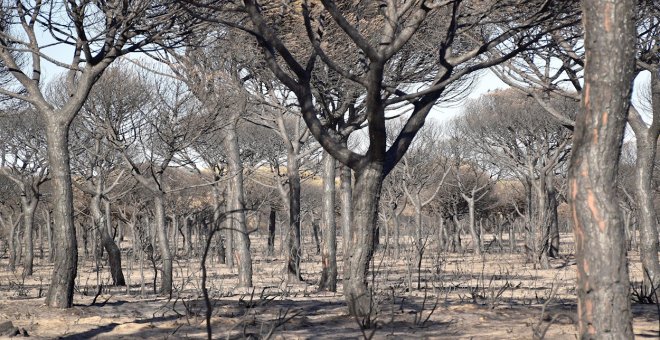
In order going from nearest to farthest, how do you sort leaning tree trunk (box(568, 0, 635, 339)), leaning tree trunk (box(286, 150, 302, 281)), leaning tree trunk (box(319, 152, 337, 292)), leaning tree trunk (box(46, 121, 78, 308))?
1. leaning tree trunk (box(568, 0, 635, 339))
2. leaning tree trunk (box(46, 121, 78, 308))
3. leaning tree trunk (box(319, 152, 337, 292))
4. leaning tree trunk (box(286, 150, 302, 281))

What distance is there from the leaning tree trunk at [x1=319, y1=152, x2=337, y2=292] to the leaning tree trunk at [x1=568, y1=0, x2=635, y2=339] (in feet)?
34.9

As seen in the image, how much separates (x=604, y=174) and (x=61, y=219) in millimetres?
7415

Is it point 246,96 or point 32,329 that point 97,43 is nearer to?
point 32,329

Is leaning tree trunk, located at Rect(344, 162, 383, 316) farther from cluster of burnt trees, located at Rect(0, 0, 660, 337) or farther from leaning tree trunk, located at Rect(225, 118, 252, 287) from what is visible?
leaning tree trunk, located at Rect(225, 118, 252, 287)

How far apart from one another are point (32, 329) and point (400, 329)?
401 centimetres

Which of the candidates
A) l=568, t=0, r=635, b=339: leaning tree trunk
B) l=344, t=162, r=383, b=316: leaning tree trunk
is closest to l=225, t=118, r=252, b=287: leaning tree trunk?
l=344, t=162, r=383, b=316: leaning tree trunk

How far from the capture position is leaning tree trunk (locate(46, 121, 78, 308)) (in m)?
9.88

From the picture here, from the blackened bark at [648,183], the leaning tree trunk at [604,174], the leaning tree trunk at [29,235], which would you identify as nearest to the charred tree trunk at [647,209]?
the blackened bark at [648,183]

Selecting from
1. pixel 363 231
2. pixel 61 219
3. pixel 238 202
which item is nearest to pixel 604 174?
pixel 363 231

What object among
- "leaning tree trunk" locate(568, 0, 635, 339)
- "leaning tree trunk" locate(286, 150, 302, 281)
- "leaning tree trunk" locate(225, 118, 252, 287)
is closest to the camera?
"leaning tree trunk" locate(568, 0, 635, 339)

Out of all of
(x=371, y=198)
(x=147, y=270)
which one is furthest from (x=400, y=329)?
(x=147, y=270)

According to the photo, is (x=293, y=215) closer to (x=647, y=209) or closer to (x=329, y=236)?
(x=329, y=236)

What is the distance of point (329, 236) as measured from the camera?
15.7 metres

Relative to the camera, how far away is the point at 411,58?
16.0 metres
